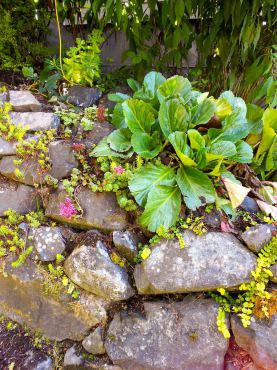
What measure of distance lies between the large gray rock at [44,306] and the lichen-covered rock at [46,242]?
0.09 meters

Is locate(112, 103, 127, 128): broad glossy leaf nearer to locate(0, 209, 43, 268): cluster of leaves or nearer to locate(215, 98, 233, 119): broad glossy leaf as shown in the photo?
locate(215, 98, 233, 119): broad glossy leaf

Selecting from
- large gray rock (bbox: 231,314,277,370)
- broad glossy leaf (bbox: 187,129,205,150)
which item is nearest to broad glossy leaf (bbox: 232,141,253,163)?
broad glossy leaf (bbox: 187,129,205,150)

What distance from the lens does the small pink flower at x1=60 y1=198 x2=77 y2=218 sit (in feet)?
6.58

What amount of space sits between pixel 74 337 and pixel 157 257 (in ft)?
2.33

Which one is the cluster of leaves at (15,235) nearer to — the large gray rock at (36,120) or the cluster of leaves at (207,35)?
the large gray rock at (36,120)

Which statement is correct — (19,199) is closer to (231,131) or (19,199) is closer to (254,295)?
(231,131)

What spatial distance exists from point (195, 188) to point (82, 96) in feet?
4.41

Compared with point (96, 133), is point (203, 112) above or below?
above

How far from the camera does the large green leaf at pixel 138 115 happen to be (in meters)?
1.98

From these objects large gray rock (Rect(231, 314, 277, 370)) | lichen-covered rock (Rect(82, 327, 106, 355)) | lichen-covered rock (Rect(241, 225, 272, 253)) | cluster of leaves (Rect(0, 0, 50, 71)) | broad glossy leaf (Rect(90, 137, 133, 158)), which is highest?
cluster of leaves (Rect(0, 0, 50, 71))

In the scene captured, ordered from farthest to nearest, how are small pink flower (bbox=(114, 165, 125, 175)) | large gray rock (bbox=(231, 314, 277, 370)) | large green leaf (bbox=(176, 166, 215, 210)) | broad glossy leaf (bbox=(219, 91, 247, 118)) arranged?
broad glossy leaf (bbox=(219, 91, 247, 118)), small pink flower (bbox=(114, 165, 125, 175)), large green leaf (bbox=(176, 166, 215, 210)), large gray rock (bbox=(231, 314, 277, 370))

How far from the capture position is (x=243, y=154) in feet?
6.62

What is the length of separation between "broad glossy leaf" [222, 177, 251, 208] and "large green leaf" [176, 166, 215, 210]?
0.42ft

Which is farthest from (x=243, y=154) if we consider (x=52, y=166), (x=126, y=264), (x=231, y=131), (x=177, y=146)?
(x=52, y=166)
